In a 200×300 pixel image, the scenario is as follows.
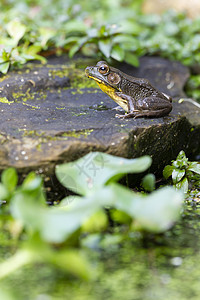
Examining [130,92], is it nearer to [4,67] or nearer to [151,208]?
[4,67]

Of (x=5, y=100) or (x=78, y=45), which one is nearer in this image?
(x=5, y=100)

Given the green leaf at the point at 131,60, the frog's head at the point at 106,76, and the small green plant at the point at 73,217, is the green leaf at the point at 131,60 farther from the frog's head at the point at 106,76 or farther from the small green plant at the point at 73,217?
the small green plant at the point at 73,217

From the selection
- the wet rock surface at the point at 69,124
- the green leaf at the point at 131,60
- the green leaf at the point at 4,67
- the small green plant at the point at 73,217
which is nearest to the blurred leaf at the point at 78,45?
the wet rock surface at the point at 69,124

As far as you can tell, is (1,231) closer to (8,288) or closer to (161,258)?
(8,288)

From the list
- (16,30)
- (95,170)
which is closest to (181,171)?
(95,170)

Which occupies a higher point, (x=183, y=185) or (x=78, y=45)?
(x=78, y=45)
